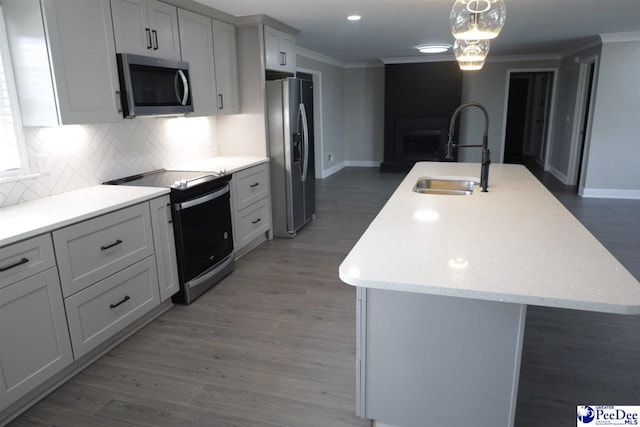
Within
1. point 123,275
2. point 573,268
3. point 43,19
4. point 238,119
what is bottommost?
point 123,275

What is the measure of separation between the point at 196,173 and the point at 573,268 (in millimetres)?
2812

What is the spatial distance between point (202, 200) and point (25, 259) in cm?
134

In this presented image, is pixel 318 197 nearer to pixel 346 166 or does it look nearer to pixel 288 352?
pixel 346 166

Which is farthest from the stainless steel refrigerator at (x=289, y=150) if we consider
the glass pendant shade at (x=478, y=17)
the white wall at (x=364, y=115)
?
the white wall at (x=364, y=115)

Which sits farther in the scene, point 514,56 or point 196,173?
point 514,56

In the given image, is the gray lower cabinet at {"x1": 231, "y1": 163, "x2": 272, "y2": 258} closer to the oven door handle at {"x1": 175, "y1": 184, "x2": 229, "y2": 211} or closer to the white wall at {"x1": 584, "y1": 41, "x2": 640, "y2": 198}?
the oven door handle at {"x1": 175, "y1": 184, "x2": 229, "y2": 211}

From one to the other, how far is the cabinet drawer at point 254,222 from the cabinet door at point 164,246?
1.00 m

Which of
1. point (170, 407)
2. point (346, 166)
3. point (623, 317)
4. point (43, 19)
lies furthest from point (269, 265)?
point (346, 166)

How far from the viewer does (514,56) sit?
795cm

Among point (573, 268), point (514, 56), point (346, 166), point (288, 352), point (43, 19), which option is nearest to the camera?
point (573, 268)

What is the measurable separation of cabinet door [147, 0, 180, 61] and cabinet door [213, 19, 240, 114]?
1.91 feet

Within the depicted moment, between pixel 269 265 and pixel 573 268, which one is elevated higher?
pixel 573 268

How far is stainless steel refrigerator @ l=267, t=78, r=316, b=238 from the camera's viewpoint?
4371 mm
